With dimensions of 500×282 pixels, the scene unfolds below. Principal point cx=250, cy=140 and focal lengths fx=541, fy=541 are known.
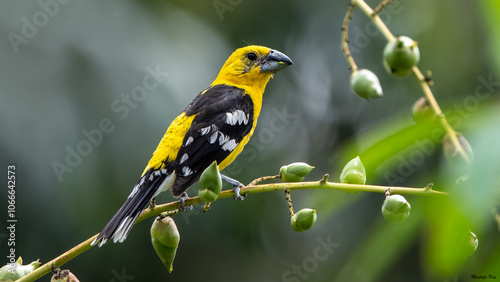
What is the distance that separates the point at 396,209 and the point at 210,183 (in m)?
0.73

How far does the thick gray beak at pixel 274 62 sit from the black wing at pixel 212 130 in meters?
0.31

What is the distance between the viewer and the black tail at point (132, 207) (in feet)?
8.87

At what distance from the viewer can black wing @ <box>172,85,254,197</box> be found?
3400 mm

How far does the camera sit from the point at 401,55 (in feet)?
4.73

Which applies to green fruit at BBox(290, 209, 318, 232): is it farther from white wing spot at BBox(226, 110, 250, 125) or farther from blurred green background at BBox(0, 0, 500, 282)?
white wing spot at BBox(226, 110, 250, 125)

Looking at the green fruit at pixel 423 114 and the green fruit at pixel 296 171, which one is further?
the green fruit at pixel 296 171

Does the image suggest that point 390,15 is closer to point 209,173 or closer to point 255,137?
point 255,137

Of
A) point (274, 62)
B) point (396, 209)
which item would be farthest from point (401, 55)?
point (274, 62)

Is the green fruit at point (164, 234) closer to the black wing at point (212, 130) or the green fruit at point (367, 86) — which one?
the black wing at point (212, 130)

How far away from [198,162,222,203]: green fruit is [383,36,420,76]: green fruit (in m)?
0.95

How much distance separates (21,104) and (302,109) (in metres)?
3.76

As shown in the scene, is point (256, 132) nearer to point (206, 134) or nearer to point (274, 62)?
point (274, 62)

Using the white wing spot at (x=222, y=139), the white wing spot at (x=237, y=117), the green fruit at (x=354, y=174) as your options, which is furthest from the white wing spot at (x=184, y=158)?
the green fruit at (x=354, y=174)

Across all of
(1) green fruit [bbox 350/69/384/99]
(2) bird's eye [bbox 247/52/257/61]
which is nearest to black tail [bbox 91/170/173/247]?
(1) green fruit [bbox 350/69/384/99]
